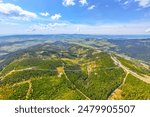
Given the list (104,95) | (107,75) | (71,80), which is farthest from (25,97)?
(107,75)

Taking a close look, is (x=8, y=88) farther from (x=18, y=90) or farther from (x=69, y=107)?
(x=69, y=107)

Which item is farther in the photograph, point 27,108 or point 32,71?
point 32,71

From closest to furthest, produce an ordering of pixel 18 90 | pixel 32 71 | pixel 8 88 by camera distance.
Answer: pixel 18 90, pixel 8 88, pixel 32 71

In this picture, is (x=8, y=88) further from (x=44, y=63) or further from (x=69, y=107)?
(x=69, y=107)

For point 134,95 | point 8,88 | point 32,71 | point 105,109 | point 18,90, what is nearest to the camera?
point 105,109

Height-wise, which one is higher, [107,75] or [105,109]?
[105,109]

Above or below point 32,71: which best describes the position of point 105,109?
above

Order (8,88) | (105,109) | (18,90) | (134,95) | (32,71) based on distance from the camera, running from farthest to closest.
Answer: (32,71)
(8,88)
(18,90)
(134,95)
(105,109)

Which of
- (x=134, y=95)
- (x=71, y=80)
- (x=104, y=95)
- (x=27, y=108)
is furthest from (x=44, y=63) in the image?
(x=27, y=108)

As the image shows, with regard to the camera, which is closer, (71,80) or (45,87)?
(45,87)
